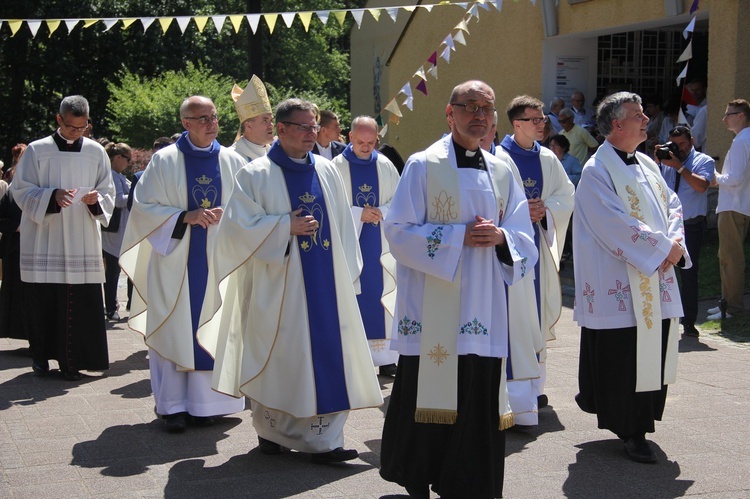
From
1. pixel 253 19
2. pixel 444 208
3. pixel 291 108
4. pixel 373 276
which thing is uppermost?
pixel 253 19

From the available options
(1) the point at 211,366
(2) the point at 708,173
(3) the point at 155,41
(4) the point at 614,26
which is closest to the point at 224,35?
(3) the point at 155,41

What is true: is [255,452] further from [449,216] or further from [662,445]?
[662,445]

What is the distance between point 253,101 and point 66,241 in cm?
204

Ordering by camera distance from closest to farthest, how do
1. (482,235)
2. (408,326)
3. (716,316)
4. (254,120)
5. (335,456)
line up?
(482,235) < (408,326) < (335,456) < (254,120) < (716,316)

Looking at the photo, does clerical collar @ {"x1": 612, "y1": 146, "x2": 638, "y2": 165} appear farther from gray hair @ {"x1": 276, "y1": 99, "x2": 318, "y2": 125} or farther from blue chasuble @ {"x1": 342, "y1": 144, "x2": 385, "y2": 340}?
blue chasuble @ {"x1": 342, "y1": 144, "x2": 385, "y2": 340}

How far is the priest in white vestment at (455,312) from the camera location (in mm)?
4684

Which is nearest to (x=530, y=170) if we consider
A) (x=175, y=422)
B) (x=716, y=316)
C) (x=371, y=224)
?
(x=371, y=224)

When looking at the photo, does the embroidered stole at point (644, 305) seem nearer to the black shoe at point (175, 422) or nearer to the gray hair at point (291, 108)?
the gray hair at point (291, 108)

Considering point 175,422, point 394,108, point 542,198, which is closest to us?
point 175,422

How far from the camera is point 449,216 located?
4797 mm

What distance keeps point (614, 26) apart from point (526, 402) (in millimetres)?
10324

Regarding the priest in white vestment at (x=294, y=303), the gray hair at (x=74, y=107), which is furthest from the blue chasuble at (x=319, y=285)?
the gray hair at (x=74, y=107)

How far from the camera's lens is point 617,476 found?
210 inches

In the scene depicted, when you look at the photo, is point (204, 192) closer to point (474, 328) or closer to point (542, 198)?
point (542, 198)
